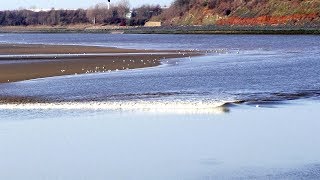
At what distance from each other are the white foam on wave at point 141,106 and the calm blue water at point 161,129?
0.03m

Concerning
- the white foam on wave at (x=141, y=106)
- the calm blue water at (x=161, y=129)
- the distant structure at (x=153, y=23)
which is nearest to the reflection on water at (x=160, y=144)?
the calm blue water at (x=161, y=129)

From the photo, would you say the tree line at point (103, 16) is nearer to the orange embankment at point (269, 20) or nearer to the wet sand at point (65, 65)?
the orange embankment at point (269, 20)

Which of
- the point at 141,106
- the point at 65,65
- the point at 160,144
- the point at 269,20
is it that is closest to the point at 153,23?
the point at 269,20

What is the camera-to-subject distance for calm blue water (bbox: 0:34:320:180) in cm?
1241

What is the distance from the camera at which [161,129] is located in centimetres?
1634

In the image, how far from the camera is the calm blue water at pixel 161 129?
40.7 ft

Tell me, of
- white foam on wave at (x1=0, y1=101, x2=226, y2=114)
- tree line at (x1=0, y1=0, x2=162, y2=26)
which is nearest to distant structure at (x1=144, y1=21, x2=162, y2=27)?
tree line at (x1=0, y1=0, x2=162, y2=26)

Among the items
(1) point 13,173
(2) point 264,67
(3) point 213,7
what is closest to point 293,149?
(1) point 13,173

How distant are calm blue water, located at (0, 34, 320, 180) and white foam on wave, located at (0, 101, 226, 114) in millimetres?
28

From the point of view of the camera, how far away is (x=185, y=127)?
Answer: 16594 mm

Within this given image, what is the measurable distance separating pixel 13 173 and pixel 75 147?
230 cm

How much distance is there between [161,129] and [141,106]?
13.3 feet

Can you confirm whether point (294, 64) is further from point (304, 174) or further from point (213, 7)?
point (213, 7)

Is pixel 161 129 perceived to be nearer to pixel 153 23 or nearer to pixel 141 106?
pixel 141 106
